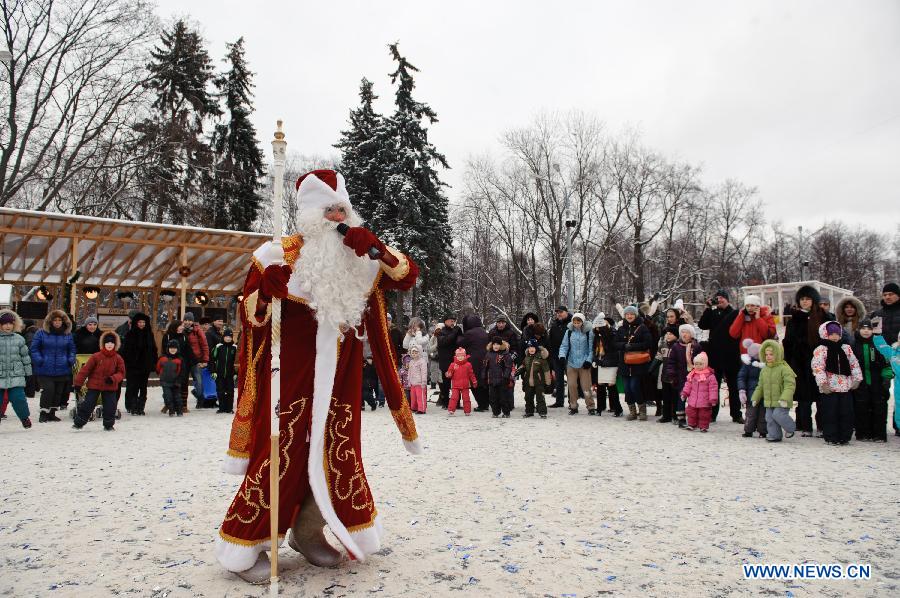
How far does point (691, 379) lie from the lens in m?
9.31

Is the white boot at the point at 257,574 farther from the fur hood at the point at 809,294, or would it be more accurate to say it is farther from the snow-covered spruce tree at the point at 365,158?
the snow-covered spruce tree at the point at 365,158

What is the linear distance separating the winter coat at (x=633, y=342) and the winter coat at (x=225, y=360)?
24.9 ft

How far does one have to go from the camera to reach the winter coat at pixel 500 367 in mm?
11492

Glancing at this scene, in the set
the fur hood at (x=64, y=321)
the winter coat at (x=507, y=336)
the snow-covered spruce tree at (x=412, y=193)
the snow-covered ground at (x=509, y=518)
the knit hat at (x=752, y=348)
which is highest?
the snow-covered spruce tree at (x=412, y=193)

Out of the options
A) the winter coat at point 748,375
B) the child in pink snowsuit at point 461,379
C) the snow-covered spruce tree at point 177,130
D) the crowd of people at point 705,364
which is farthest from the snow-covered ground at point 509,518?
the snow-covered spruce tree at point 177,130

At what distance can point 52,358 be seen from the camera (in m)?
10.5

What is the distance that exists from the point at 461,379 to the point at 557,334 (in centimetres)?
225

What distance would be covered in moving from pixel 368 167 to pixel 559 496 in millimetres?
25978

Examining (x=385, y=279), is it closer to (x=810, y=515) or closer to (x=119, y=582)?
(x=119, y=582)

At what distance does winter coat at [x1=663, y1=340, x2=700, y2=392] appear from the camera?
962 cm

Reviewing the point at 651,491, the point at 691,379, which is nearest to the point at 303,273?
the point at 651,491

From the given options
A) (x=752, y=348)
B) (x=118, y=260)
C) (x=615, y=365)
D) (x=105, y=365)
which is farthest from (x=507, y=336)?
(x=118, y=260)

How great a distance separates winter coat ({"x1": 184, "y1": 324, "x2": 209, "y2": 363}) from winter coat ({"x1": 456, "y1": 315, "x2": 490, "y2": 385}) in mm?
5237

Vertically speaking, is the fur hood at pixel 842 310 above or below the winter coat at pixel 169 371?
above
